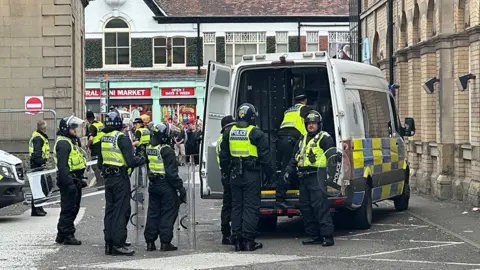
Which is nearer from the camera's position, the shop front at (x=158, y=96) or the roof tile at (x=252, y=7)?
the shop front at (x=158, y=96)

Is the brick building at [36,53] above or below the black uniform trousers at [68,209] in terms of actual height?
above

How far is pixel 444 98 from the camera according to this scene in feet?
78.5

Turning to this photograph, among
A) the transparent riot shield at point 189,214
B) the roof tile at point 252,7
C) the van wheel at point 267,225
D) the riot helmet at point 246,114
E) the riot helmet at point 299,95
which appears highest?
the roof tile at point 252,7

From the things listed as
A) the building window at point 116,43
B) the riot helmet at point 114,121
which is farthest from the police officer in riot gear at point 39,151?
the building window at point 116,43

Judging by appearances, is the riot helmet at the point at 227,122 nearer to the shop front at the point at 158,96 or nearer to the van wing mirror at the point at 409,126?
the van wing mirror at the point at 409,126

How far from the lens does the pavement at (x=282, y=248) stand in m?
12.8

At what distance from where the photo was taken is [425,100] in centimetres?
2592

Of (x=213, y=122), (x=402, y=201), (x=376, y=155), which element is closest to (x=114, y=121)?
(x=213, y=122)

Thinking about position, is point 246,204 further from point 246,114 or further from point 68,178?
point 68,178

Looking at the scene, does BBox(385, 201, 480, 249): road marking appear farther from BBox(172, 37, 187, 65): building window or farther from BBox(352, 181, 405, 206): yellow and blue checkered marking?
BBox(172, 37, 187, 65): building window

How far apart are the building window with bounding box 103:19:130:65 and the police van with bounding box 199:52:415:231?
43.6 m

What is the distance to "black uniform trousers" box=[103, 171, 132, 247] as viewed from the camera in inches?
549

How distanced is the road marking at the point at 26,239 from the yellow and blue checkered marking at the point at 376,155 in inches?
177

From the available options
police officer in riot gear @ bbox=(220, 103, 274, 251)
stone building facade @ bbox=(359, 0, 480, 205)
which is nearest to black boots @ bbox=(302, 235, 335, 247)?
police officer in riot gear @ bbox=(220, 103, 274, 251)
